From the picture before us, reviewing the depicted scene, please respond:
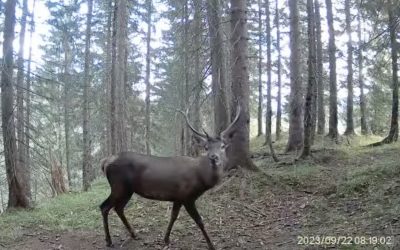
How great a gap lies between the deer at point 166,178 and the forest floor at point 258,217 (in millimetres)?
691

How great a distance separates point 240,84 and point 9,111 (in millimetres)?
5579

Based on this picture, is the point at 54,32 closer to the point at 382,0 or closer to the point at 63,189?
the point at 63,189

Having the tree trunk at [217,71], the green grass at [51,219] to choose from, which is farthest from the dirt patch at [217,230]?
the tree trunk at [217,71]

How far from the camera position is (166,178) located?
792cm

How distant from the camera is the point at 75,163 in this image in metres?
31.4

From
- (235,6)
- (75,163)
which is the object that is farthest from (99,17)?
(235,6)

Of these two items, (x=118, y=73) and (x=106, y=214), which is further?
(x=118, y=73)

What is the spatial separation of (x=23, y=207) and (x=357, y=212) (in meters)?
7.52

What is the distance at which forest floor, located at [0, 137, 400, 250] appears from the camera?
729 centimetres

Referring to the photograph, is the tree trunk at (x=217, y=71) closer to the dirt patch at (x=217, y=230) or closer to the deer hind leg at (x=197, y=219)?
the dirt patch at (x=217, y=230)

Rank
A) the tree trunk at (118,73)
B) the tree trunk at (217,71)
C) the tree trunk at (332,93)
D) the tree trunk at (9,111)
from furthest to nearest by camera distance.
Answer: the tree trunk at (332,93)
the tree trunk at (118,73)
the tree trunk at (217,71)
the tree trunk at (9,111)

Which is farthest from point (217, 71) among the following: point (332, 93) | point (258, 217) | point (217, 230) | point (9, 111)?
point (332, 93)

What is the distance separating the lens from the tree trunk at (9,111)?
Result: 1025cm

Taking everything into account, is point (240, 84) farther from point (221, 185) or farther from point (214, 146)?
point (214, 146)
